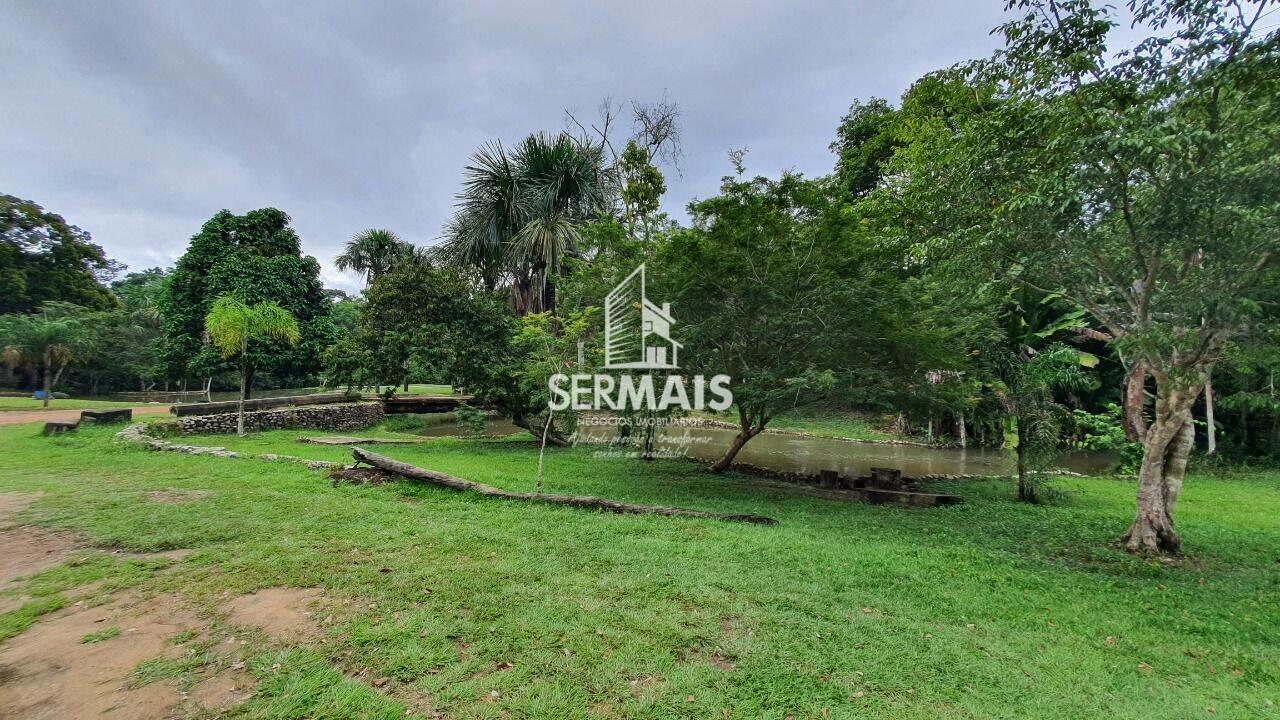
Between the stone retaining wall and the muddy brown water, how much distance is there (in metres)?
2.09

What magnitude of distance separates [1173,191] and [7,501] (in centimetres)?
1123

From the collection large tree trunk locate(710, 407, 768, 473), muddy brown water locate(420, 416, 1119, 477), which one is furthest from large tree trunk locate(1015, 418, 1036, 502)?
large tree trunk locate(710, 407, 768, 473)

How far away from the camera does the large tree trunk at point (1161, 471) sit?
15.4ft

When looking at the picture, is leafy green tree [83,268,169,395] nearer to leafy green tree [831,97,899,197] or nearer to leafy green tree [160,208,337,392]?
leafy green tree [160,208,337,392]

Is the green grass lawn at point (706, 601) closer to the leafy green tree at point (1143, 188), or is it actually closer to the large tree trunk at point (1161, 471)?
the large tree trunk at point (1161, 471)

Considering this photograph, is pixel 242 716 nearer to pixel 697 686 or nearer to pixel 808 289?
pixel 697 686

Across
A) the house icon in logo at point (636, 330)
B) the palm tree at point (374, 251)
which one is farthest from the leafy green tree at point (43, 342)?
the house icon in logo at point (636, 330)

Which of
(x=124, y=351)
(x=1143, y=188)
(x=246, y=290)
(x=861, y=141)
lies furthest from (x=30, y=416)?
(x=861, y=141)

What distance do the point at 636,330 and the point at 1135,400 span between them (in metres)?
7.09

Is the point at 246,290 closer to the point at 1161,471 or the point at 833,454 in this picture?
the point at 833,454

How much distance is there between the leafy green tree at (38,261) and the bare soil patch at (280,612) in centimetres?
3133

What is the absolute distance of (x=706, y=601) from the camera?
3.45 m

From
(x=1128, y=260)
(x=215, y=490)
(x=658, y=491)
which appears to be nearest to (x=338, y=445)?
(x=215, y=490)

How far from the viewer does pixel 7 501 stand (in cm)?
528
